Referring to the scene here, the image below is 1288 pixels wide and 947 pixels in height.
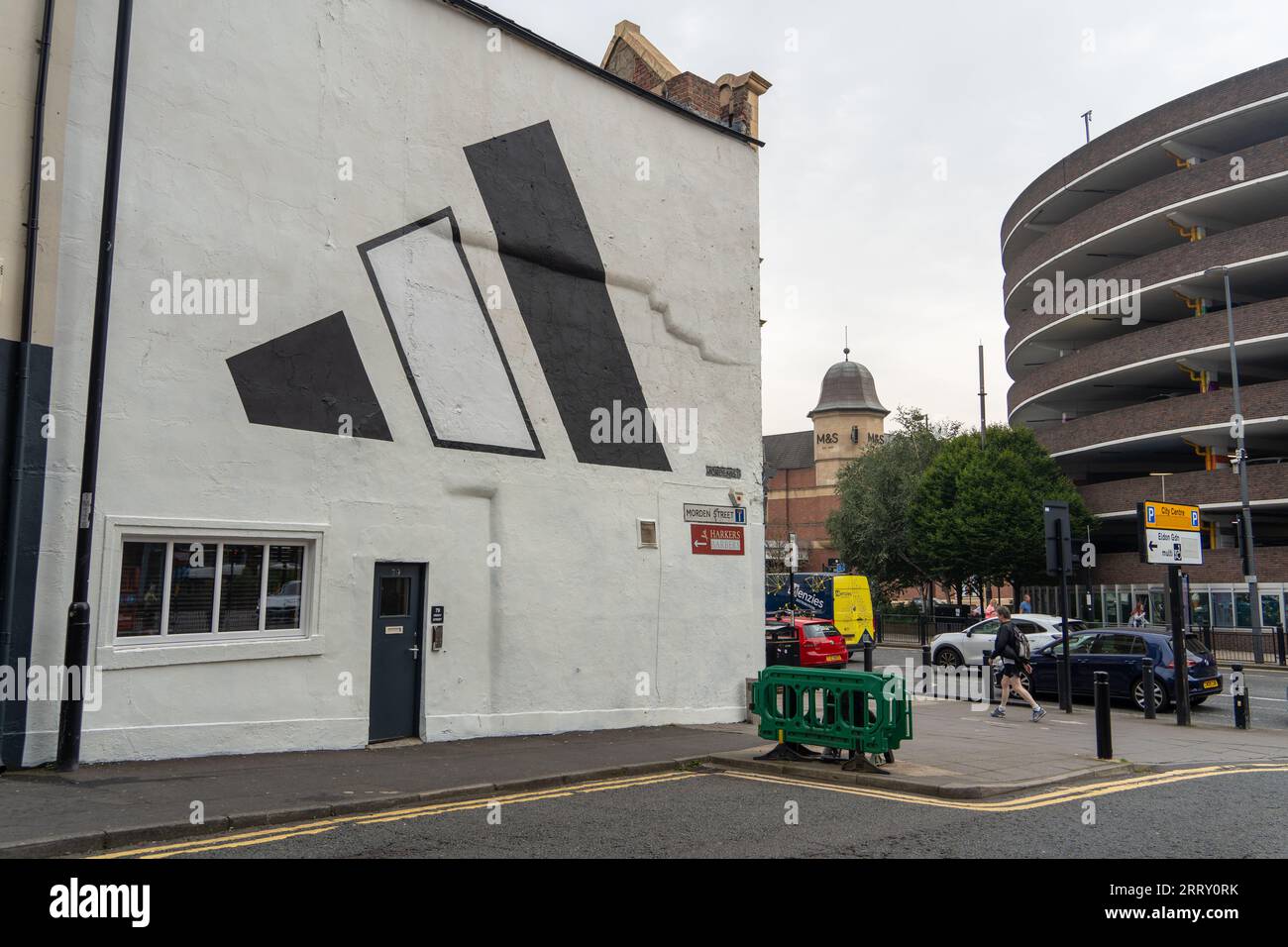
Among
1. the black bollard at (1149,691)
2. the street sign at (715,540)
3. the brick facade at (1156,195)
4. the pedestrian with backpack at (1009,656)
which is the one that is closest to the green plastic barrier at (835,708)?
the street sign at (715,540)

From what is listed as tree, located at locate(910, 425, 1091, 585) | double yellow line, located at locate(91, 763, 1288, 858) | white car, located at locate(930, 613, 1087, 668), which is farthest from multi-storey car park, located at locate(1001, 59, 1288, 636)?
double yellow line, located at locate(91, 763, 1288, 858)

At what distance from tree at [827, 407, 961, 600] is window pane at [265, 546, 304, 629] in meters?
43.3

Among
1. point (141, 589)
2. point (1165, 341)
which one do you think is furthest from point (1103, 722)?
point (1165, 341)

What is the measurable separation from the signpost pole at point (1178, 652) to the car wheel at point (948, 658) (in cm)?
904

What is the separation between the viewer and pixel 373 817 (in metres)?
7.60

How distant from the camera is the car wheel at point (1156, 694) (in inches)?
693

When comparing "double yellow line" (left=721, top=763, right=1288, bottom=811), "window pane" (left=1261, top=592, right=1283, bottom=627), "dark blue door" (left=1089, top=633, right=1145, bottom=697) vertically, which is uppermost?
"window pane" (left=1261, top=592, right=1283, bottom=627)

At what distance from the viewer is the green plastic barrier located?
960 cm

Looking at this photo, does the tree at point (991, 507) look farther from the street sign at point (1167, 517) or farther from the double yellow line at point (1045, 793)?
the double yellow line at point (1045, 793)

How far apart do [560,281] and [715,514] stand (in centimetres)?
424

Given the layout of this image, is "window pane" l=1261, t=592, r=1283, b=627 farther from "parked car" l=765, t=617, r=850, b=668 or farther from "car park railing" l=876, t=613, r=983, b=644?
"parked car" l=765, t=617, r=850, b=668

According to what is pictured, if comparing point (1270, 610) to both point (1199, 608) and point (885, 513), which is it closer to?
point (1199, 608)

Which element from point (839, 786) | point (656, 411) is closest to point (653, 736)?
point (839, 786)
